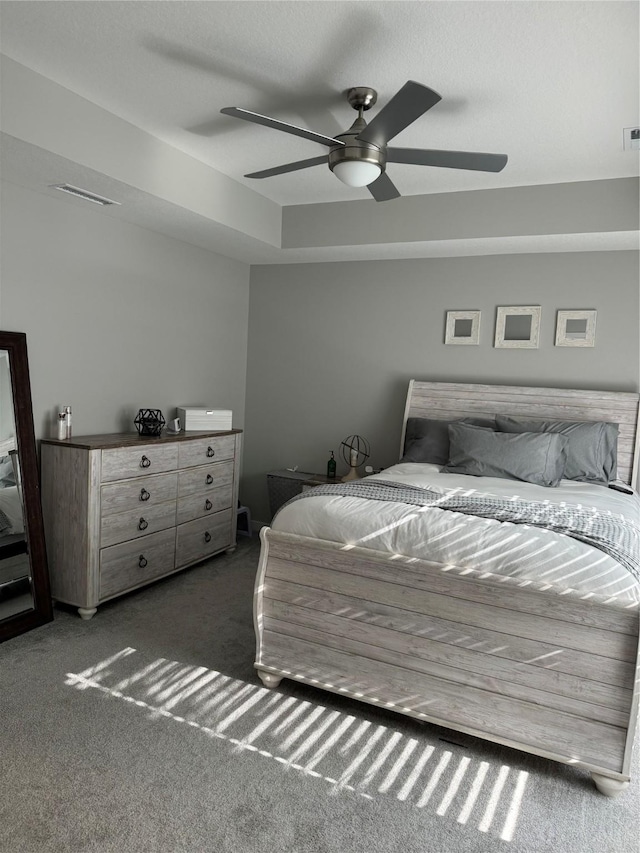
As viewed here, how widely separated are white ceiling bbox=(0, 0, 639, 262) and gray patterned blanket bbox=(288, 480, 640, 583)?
1.80 meters

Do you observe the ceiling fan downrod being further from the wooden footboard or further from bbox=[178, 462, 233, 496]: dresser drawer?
bbox=[178, 462, 233, 496]: dresser drawer

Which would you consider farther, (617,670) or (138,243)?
(138,243)

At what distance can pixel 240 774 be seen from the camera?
2195 mm

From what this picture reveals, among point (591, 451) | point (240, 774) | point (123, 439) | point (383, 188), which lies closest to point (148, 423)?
point (123, 439)

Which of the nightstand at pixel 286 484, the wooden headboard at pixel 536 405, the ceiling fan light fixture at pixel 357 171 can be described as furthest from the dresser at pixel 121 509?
the ceiling fan light fixture at pixel 357 171

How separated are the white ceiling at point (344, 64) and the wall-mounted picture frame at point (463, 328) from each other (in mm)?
1290

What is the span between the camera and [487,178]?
3.81 meters

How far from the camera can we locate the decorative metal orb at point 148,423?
3.97 metres

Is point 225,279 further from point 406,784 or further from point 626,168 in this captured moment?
point 406,784

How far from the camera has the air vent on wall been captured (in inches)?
130

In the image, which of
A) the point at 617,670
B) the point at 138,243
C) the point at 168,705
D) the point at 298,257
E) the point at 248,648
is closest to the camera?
the point at 617,670

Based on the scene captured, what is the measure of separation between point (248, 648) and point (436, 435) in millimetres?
1928

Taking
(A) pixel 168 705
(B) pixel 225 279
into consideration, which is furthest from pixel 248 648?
(B) pixel 225 279

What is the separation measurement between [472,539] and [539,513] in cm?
46
